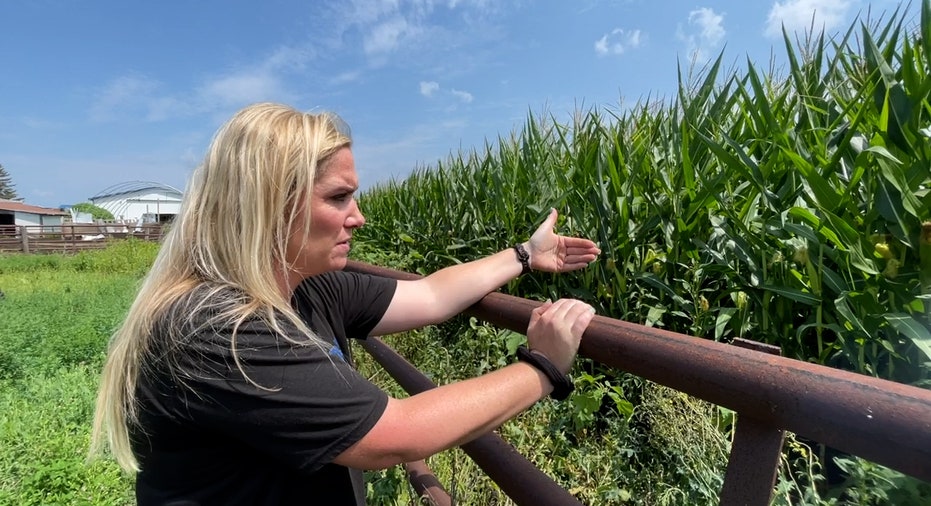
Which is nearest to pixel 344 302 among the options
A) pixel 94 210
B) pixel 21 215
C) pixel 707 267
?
pixel 707 267

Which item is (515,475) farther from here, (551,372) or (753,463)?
(753,463)

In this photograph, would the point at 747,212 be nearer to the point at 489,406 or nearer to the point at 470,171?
the point at 489,406

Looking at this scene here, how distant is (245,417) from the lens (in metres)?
0.97

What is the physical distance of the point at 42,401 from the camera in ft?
12.3

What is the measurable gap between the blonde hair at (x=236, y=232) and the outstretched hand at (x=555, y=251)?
81 cm

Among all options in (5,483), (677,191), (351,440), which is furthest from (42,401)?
(677,191)

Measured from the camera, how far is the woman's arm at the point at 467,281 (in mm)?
1655

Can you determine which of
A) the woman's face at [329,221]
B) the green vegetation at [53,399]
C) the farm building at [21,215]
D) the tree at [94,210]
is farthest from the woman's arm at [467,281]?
the tree at [94,210]

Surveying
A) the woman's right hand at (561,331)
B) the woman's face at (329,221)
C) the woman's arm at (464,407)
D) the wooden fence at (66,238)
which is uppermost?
the woman's face at (329,221)

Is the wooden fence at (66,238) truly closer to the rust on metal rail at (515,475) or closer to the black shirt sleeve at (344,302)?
the black shirt sleeve at (344,302)

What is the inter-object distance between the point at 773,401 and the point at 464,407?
1.72ft

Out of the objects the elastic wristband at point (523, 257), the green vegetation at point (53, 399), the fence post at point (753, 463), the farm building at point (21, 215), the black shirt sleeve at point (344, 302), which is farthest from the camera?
the farm building at point (21, 215)

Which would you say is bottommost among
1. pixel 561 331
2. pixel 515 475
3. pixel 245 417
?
pixel 515 475

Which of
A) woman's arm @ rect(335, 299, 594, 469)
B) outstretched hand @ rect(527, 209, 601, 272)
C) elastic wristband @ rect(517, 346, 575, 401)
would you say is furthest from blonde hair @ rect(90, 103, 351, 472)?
outstretched hand @ rect(527, 209, 601, 272)
